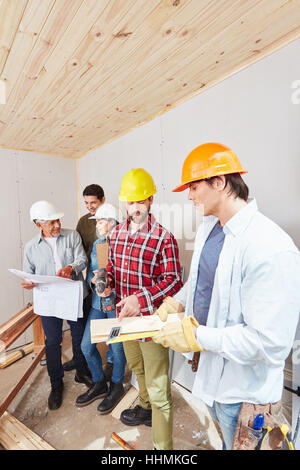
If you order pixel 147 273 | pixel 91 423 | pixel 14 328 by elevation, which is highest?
pixel 147 273

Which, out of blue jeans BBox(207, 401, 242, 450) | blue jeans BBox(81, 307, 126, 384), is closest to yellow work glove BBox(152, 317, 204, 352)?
blue jeans BBox(207, 401, 242, 450)

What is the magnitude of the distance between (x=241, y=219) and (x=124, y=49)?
111cm

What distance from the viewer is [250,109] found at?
1478 mm

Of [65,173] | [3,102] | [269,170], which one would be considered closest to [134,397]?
[269,170]

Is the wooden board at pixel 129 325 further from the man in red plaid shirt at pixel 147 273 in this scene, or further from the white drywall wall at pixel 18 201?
the white drywall wall at pixel 18 201

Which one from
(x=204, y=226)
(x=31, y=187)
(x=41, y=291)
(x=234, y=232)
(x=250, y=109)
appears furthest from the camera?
(x=31, y=187)

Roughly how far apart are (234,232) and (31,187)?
9.55 ft

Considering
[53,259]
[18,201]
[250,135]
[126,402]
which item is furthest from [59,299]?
[250,135]

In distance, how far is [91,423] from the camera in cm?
178

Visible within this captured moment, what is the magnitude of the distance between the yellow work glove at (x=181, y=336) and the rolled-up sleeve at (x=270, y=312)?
0.43 feet

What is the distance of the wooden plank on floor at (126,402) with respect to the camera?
6.06ft

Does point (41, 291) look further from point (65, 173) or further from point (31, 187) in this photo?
point (65, 173)

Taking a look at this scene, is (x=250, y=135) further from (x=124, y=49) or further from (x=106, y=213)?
(x=106, y=213)

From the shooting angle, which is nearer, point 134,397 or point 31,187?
point 134,397
